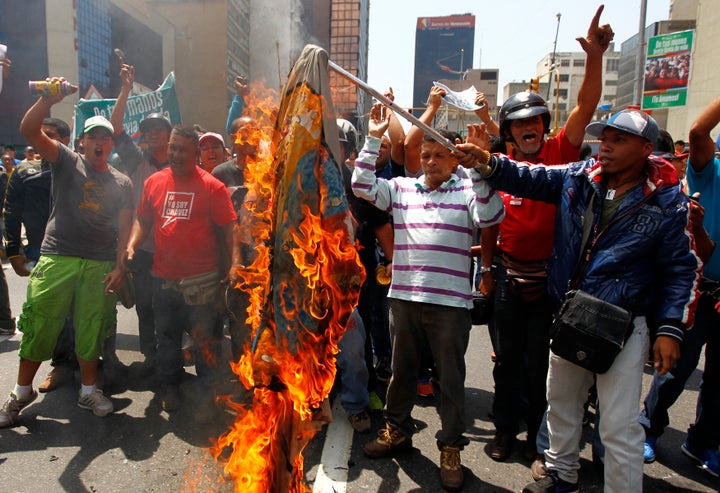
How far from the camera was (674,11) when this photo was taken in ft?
144

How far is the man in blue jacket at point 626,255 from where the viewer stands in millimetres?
2492

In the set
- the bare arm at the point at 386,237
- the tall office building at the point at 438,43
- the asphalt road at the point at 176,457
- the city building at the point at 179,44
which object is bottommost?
the asphalt road at the point at 176,457

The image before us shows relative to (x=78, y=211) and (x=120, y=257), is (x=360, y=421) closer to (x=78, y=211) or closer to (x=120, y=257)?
(x=120, y=257)

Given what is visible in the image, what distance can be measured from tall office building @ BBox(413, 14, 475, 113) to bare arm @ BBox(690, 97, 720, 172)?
103538mm

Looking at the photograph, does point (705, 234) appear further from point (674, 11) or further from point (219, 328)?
point (674, 11)

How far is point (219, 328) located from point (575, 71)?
319 ft

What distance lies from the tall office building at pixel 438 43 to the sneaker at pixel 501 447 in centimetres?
10403

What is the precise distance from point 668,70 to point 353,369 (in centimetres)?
3044

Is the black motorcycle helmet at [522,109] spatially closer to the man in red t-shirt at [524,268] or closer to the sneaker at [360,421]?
the man in red t-shirt at [524,268]

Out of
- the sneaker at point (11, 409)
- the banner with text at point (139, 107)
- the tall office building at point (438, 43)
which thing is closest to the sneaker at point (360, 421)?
the sneaker at point (11, 409)

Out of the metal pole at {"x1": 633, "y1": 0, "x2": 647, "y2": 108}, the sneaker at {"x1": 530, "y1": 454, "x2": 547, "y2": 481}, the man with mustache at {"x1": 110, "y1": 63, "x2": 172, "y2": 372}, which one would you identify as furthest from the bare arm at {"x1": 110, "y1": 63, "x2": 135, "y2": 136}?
the metal pole at {"x1": 633, "y1": 0, "x2": 647, "y2": 108}

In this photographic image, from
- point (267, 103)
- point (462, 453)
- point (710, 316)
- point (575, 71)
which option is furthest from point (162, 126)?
point (575, 71)

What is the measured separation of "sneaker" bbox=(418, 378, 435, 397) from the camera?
4371 millimetres

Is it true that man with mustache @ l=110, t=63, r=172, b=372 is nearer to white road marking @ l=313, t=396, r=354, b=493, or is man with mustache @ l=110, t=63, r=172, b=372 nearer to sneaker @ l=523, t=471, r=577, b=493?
white road marking @ l=313, t=396, r=354, b=493
